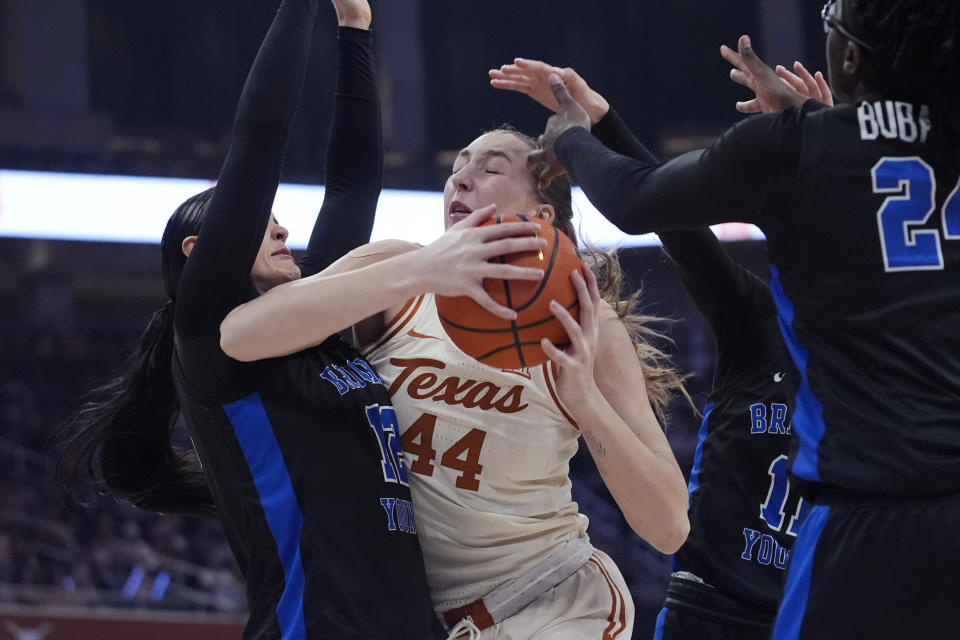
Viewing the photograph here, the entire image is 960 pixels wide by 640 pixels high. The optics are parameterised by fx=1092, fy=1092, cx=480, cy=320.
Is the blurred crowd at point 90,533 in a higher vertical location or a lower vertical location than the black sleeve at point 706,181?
lower

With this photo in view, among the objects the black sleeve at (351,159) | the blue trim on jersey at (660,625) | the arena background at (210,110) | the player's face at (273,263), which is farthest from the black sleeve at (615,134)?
the arena background at (210,110)

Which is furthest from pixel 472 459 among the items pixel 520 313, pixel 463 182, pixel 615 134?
pixel 615 134

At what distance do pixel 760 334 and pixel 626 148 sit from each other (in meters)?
0.76

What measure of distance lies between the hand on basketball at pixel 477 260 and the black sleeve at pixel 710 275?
0.91 meters

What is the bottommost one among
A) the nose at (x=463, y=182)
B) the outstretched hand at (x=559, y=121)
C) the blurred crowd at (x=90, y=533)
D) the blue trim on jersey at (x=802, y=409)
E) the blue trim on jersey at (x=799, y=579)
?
the blurred crowd at (x=90, y=533)

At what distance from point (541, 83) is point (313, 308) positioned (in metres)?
1.13

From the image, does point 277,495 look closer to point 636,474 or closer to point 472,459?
point 472,459

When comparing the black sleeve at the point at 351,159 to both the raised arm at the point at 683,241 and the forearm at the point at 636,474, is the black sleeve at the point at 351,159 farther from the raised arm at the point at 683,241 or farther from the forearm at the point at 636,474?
the forearm at the point at 636,474

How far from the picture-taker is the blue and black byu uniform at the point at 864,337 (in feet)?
6.53

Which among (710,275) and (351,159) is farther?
(351,159)

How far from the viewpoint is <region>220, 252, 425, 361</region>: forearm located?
2.57 metres

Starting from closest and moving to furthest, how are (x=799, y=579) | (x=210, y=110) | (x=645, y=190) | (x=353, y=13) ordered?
(x=799, y=579), (x=645, y=190), (x=353, y=13), (x=210, y=110)

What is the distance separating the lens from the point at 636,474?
2.77 metres

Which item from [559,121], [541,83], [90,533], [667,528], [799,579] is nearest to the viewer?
[799,579]
